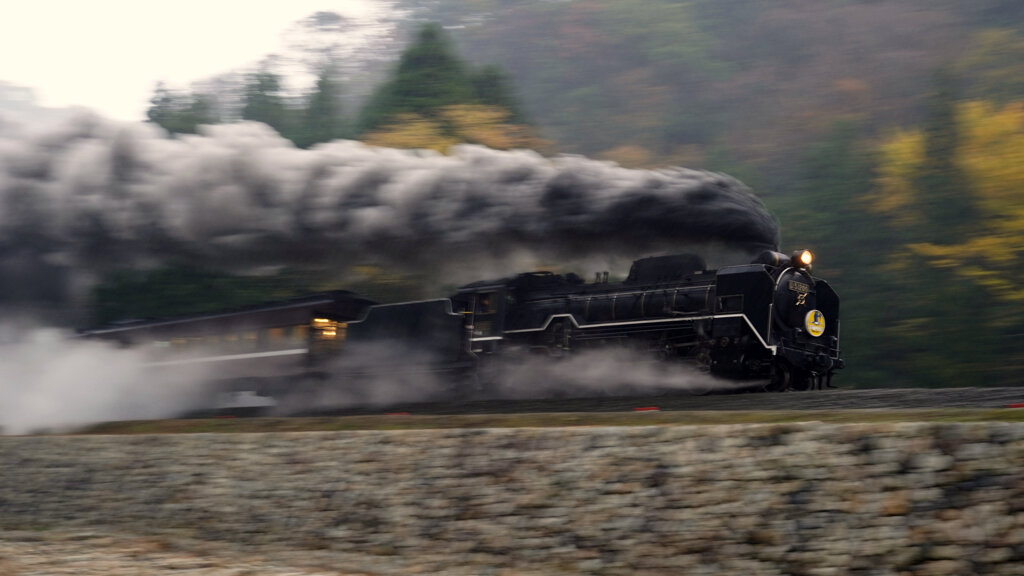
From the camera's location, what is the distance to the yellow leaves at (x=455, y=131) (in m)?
36.8

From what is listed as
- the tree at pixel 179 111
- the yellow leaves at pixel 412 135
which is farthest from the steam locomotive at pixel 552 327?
the tree at pixel 179 111

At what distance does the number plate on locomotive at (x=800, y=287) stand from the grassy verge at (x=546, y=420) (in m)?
5.36

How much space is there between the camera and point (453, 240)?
19.1 m

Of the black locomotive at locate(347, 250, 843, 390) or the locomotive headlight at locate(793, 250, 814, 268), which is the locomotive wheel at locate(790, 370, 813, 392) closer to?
the black locomotive at locate(347, 250, 843, 390)

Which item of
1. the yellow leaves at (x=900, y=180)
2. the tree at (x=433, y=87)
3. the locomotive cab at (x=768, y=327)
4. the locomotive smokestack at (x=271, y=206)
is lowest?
the locomotive cab at (x=768, y=327)

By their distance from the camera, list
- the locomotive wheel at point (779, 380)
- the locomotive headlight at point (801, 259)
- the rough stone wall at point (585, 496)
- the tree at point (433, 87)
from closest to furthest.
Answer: the rough stone wall at point (585, 496) < the locomotive wheel at point (779, 380) < the locomotive headlight at point (801, 259) < the tree at point (433, 87)

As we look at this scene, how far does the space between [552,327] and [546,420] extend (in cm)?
615

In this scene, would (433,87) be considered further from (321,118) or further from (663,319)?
(663,319)

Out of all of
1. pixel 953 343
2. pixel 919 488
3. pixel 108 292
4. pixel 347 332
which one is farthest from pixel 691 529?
pixel 108 292

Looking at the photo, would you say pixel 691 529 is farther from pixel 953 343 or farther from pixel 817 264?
pixel 817 264

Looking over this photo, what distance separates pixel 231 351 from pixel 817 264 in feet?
74.3

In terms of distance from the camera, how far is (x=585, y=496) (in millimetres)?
10328

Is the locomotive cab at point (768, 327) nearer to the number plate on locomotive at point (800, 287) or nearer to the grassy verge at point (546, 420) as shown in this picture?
the number plate on locomotive at point (800, 287)

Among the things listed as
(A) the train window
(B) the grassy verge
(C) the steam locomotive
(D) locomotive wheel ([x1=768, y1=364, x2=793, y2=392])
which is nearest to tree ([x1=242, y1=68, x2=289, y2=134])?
(C) the steam locomotive
